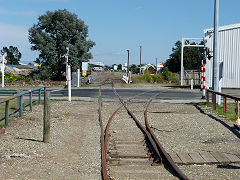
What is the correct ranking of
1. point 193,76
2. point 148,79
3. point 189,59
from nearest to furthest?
point 193,76 → point 148,79 → point 189,59

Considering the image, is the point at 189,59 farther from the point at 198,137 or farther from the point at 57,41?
the point at 198,137

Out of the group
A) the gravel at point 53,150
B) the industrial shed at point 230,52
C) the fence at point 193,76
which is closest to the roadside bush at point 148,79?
the fence at point 193,76

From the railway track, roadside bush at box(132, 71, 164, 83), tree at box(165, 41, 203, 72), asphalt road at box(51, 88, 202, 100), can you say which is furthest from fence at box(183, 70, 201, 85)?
tree at box(165, 41, 203, 72)

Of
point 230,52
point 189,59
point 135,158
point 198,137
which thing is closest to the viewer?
point 135,158

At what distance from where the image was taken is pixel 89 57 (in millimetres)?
52125

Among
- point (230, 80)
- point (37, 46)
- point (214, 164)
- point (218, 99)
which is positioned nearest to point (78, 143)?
point (214, 164)

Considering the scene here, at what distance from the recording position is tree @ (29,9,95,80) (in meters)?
48.9

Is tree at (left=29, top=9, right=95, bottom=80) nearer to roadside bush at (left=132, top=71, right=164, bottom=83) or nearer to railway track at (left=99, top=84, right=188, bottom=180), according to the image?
roadside bush at (left=132, top=71, right=164, bottom=83)

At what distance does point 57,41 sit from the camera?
166ft

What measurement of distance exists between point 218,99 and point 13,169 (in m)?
13.1

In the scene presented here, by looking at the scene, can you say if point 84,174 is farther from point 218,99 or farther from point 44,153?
point 218,99

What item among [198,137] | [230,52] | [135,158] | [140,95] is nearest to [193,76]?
[230,52]

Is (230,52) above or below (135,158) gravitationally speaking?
above

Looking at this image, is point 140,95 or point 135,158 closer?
point 135,158
